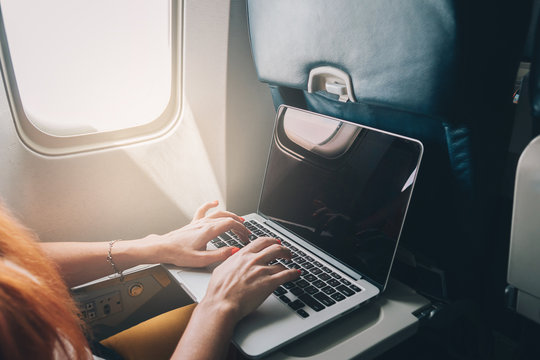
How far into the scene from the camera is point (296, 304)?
2.91ft

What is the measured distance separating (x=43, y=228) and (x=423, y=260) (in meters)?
1.11

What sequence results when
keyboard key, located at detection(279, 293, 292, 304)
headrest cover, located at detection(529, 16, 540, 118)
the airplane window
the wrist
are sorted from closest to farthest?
headrest cover, located at detection(529, 16, 540, 118) < the wrist < keyboard key, located at detection(279, 293, 292, 304) < the airplane window

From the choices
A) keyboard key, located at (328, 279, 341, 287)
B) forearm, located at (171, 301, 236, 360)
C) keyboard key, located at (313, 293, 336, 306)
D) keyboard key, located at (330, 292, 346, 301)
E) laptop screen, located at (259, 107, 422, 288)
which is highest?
laptop screen, located at (259, 107, 422, 288)

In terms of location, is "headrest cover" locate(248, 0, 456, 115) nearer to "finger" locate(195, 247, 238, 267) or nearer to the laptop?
the laptop

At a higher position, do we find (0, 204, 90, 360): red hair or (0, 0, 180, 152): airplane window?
(0, 0, 180, 152): airplane window

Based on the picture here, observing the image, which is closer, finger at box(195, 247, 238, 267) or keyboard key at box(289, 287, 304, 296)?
keyboard key at box(289, 287, 304, 296)

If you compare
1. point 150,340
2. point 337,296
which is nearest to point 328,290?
point 337,296

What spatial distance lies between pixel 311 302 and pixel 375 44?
0.57 metres

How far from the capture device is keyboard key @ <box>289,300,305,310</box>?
0.88m

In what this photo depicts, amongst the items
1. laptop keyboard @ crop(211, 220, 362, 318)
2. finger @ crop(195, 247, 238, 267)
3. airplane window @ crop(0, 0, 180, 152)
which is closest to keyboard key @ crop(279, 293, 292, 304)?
laptop keyboard @ crop(211, 220, 362, 318)

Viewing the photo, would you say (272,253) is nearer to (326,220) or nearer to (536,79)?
(326,220)

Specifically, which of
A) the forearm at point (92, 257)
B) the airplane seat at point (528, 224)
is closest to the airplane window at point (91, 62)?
the forearm at point (92, 257)

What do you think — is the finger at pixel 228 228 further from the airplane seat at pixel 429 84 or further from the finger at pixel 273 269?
the airplane seat at pixel 429 84

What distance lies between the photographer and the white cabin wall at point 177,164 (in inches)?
45.4
